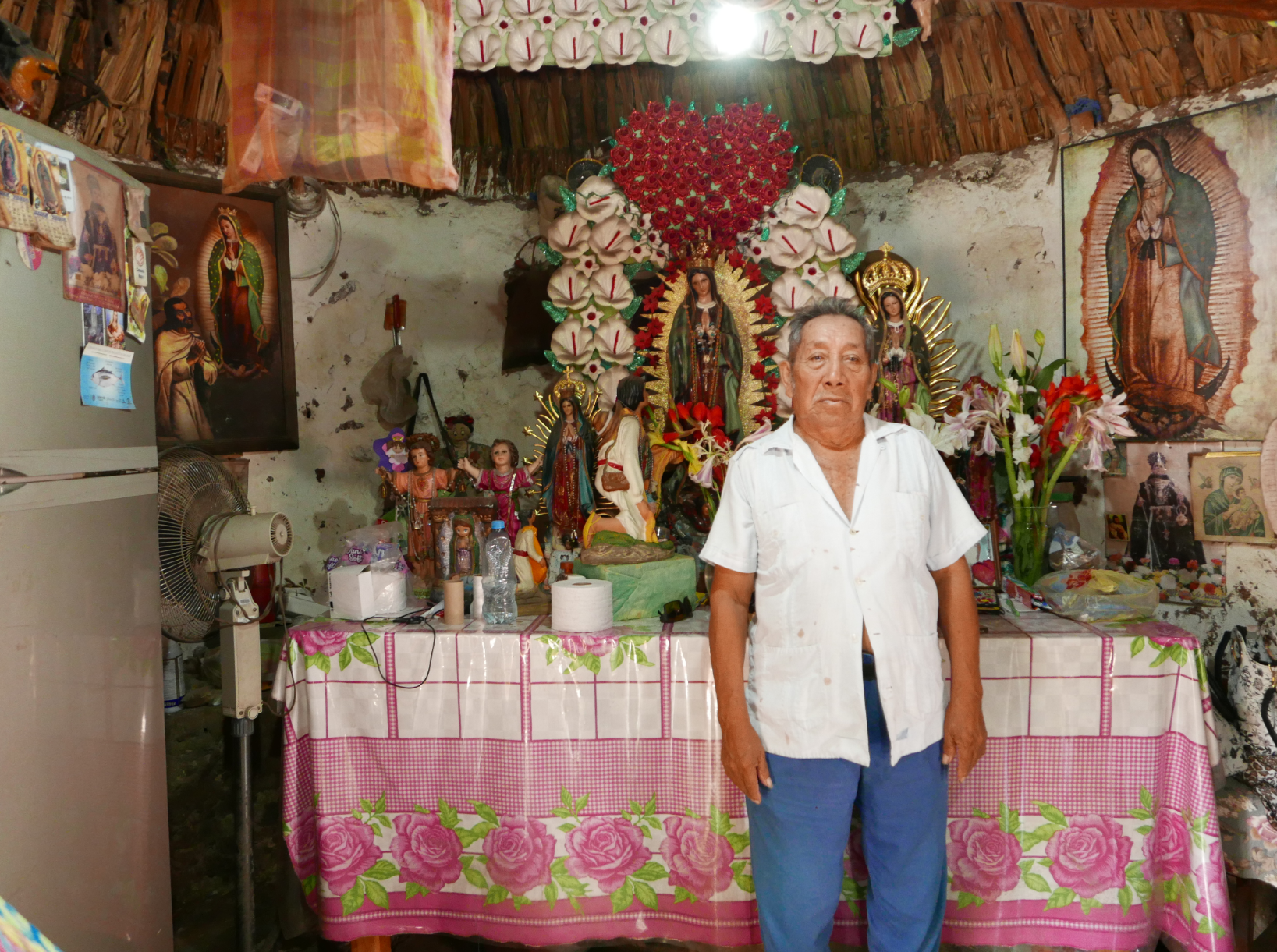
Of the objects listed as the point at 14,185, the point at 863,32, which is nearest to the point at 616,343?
the point at 863,32

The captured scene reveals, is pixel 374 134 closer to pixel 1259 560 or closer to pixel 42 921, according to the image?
pixel 42 921

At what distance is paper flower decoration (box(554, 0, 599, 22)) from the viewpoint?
340cm

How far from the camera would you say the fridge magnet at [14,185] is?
6.42 feet

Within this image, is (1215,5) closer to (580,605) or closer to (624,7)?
(624,7)

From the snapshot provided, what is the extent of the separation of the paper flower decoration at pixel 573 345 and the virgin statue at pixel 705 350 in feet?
1.14

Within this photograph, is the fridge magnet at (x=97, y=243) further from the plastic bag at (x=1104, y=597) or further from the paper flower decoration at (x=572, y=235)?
the plastic bag at (x=1104, y=597)

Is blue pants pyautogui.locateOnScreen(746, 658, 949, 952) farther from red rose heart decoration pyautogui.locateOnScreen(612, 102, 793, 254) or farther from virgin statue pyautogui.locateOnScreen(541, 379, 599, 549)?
red rose heart decoration pyautogui.locateOnScreen(612, 102, 793, 254)

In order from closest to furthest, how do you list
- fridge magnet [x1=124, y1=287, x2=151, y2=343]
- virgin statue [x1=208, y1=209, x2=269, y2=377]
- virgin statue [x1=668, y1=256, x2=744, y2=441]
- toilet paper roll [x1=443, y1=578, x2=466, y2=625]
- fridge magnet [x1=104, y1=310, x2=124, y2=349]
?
fridge magnet [x1=104, y1=310, x2=124, y2=349], fridge magnet [x1=124, y1=287, x2=151, y2=343], toilet paper roll [x1=443, y1=578, x2=466, y2=625], virgin statue [x1=668, y1=256, x2=744, y2=441], virgin statue [x1=208, y1=209, x2=269, y2=377]

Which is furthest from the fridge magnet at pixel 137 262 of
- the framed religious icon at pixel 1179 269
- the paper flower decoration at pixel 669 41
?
the framed religious icon at pixel 1179 269

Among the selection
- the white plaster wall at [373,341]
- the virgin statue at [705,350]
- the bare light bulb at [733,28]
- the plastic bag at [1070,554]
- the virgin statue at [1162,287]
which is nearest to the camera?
the plastic bag at [1070,554]

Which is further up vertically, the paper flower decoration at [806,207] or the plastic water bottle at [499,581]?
the paper flower decoration at [806,207]

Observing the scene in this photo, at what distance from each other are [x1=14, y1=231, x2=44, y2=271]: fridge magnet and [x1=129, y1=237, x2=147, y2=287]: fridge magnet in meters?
0.38

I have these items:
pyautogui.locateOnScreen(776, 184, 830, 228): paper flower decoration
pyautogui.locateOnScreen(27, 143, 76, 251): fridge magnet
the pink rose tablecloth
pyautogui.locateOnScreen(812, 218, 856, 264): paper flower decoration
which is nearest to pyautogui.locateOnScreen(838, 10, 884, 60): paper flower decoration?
pyautogui.locateOnScreen(776, 184, 830, 228): paper flower decoration

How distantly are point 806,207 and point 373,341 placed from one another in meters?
2.37
